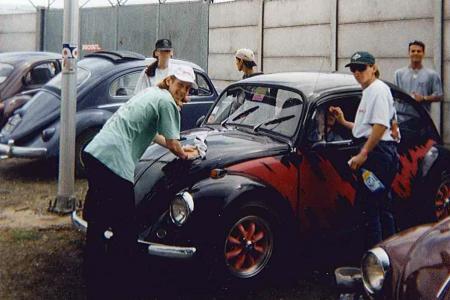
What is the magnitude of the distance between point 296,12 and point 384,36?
2.17 meters

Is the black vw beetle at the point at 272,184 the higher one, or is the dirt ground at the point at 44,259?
the black vw beetle at the point at 272,184

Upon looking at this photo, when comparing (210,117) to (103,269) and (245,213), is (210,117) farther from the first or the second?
(103,269)

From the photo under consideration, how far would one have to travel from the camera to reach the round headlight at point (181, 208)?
4199 mm

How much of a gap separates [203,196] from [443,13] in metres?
6.22

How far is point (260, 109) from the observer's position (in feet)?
17.3

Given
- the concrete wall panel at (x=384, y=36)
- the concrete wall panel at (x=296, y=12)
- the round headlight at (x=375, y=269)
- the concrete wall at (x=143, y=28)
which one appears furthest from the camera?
the concrete wall at (x=143, y=28)

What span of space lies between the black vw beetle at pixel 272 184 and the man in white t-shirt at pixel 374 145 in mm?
339

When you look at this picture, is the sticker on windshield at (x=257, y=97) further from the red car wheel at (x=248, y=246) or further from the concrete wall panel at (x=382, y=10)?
the concrete wall panel at (x=382, y=10)

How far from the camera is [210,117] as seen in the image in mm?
5809

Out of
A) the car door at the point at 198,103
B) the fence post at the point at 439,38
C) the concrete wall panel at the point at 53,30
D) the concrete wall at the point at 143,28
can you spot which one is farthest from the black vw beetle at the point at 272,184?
the concrete wall panel at the point at 53,30

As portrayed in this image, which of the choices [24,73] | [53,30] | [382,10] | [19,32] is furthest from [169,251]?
[19,32]

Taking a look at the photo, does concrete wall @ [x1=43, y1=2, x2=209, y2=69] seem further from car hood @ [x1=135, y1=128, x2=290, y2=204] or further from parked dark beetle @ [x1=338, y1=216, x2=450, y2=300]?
parked dark beetle @ [x1=338, y1=216, x2=450, y2=300]

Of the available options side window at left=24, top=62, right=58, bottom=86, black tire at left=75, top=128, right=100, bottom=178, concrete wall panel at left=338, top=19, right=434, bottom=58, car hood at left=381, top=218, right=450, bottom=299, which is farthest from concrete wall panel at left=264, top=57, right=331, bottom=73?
car hood at left=381, top=218, right=450, bottom=299

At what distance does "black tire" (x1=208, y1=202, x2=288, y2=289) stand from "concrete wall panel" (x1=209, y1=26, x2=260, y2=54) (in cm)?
808
